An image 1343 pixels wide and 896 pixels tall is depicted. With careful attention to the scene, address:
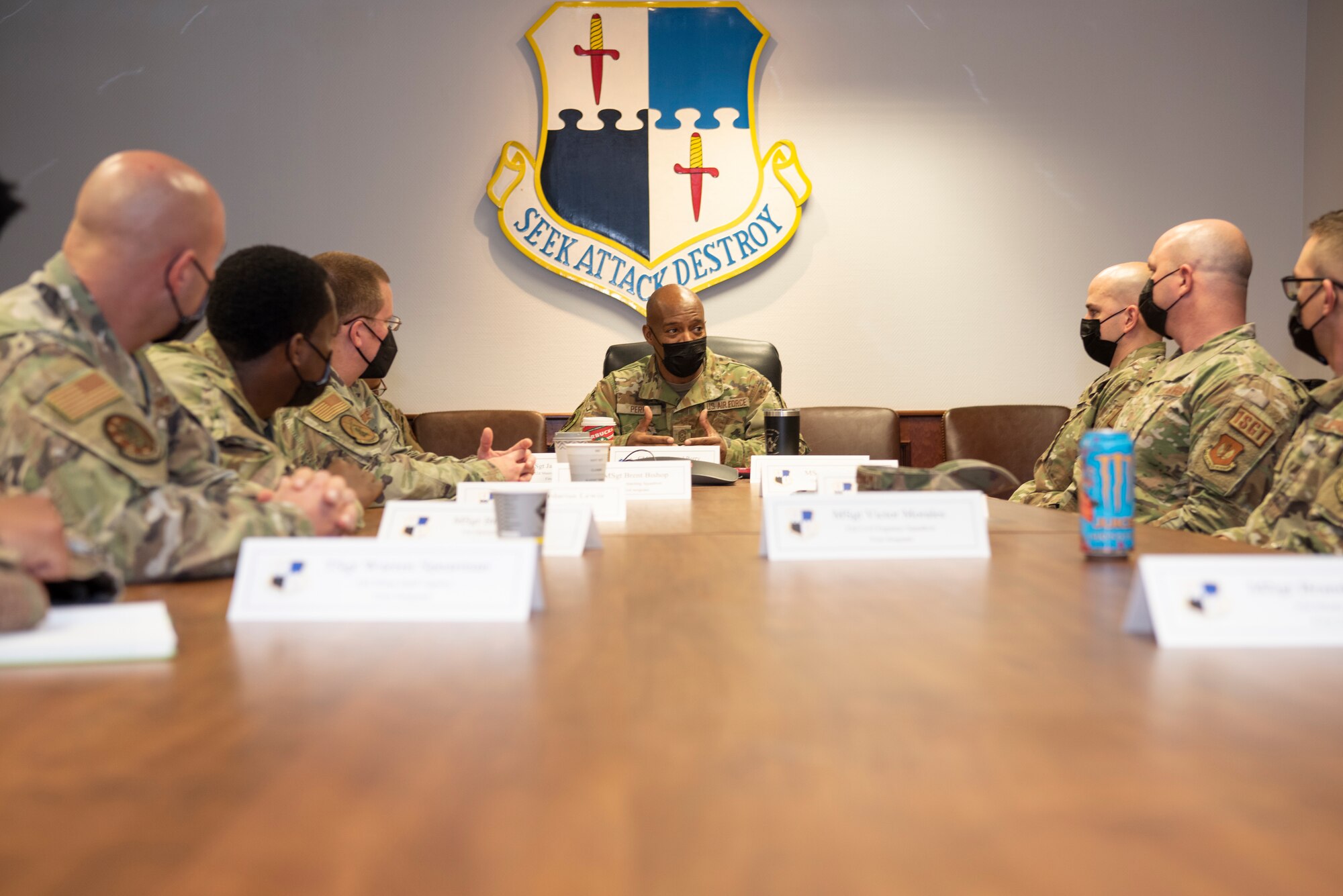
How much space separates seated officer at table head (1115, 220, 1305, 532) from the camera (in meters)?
2.09

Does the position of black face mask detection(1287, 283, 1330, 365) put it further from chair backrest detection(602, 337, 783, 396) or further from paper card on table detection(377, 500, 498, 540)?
chair backrest detection(602, 337, 783, 396)

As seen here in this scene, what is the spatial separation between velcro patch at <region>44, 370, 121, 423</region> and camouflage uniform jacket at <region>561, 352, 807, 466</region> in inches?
94.5

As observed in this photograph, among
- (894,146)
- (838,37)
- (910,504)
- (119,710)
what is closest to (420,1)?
(838,37)

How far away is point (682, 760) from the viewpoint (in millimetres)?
495

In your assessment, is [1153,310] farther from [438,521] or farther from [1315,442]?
[438,521]

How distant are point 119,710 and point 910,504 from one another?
2.90ft

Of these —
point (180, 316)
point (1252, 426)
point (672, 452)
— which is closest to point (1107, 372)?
point (1252, 426)

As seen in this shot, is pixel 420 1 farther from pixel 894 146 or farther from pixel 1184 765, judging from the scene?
pixel 1184 765

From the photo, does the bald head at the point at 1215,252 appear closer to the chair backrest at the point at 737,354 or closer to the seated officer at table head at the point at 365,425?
the chair backrest at the point at 737,354

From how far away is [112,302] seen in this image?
52.7 inches

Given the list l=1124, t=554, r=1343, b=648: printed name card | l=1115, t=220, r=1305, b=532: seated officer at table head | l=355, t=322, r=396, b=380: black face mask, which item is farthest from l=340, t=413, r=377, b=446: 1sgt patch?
l=1124, t=554, r=1343, b=648: printed name card

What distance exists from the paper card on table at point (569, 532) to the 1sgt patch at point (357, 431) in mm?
1212

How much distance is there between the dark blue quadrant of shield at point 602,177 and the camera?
14.8 ft

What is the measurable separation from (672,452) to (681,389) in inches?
42.3
